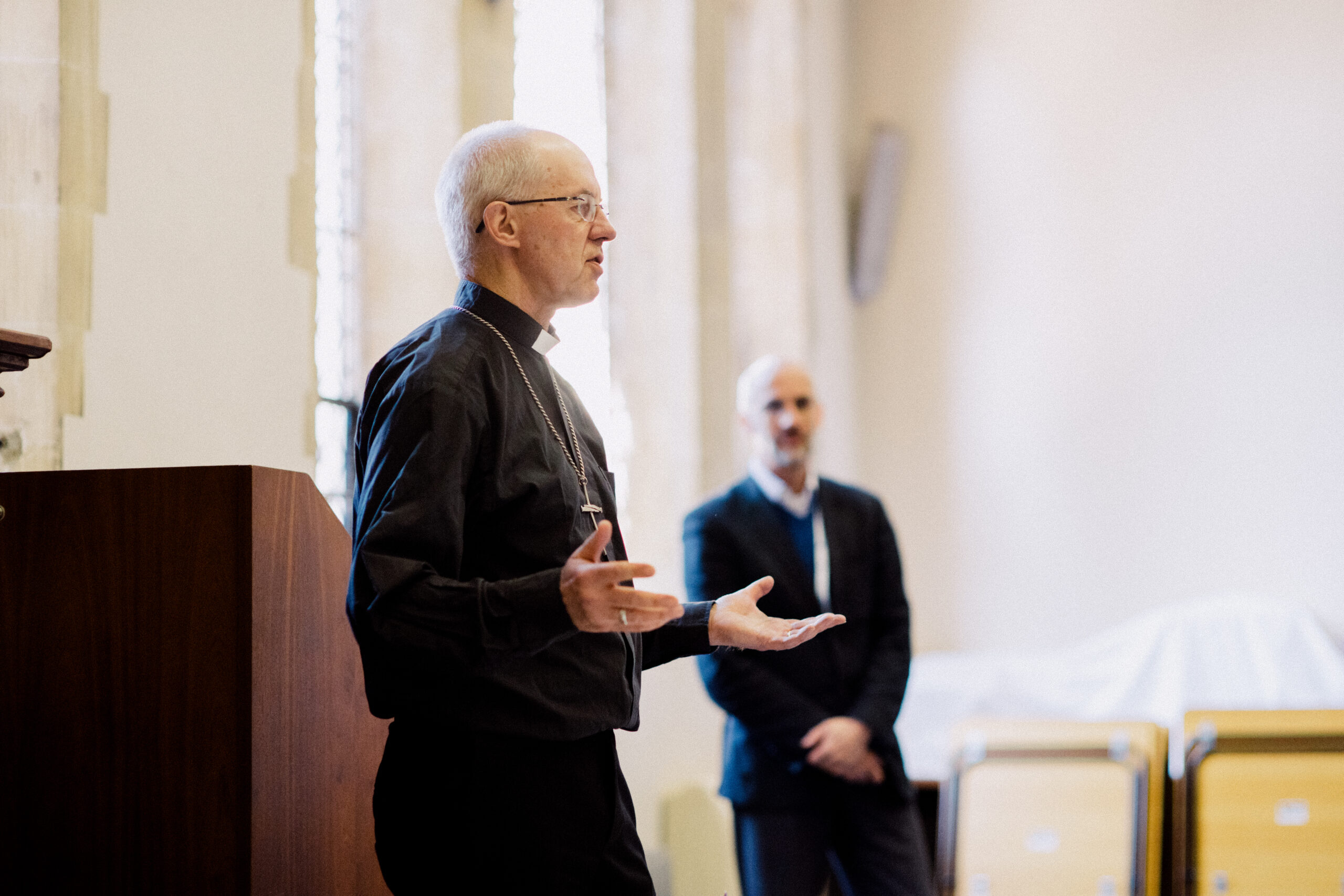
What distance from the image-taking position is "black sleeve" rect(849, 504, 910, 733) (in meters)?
3.02

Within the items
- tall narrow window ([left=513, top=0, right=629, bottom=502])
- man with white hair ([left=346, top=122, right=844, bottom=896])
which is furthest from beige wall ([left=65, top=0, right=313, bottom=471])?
tall narrow window ([left=513, top=0, right=629, bottom=502])

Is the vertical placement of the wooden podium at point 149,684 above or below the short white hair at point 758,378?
below

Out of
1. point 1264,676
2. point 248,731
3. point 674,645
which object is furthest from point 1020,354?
point 248,731

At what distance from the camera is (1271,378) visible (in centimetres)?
572

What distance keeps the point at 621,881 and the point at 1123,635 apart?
4586 millimetres

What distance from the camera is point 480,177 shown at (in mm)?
1787

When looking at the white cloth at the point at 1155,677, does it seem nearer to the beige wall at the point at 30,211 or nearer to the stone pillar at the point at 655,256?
the stone pillar at the point at 655,256

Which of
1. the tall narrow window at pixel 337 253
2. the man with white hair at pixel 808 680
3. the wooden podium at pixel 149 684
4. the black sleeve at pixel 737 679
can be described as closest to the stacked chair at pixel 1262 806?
the man with white hair at pixel 808 680

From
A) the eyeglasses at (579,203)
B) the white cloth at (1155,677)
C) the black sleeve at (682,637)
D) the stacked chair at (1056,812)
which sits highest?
the eyeglasses at (579,203)

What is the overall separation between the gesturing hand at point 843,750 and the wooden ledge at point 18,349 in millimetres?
1756

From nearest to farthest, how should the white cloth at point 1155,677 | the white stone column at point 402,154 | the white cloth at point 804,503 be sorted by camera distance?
the white cloth at point 804,503
the white stone column at point 402,154
the white cloth at point 1155,677

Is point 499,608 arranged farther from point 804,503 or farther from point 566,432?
point 804,503

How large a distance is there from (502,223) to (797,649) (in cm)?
158

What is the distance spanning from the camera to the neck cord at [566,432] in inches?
67.3
